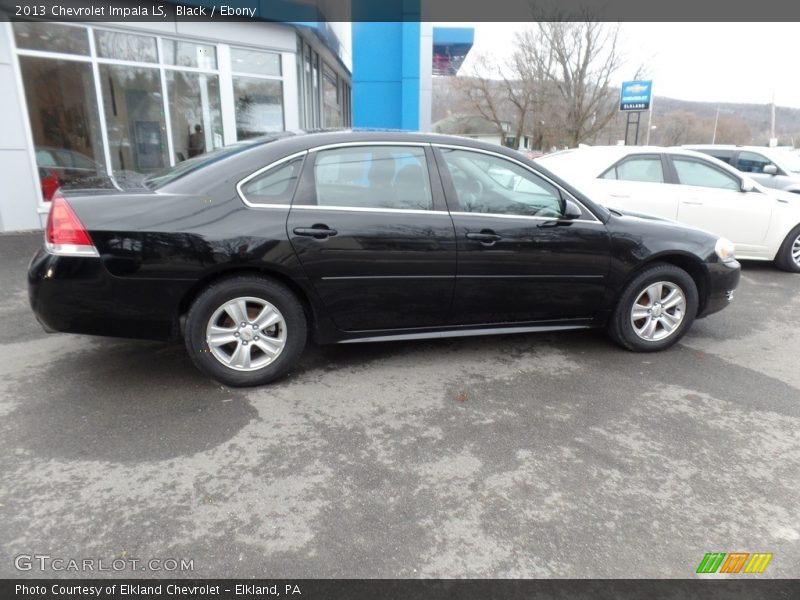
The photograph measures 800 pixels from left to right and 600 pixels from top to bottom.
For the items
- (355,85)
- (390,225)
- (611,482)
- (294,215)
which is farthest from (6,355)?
(355,85)

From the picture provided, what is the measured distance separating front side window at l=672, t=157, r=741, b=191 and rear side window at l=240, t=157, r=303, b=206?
18.9ft

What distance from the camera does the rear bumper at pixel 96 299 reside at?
3.15m

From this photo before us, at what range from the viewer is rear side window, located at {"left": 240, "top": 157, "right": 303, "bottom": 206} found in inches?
135

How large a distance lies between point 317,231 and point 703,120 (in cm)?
8629

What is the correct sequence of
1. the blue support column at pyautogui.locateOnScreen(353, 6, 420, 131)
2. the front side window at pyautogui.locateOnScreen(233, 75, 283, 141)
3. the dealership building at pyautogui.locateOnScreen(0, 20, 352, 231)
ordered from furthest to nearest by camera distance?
the front side window at pyautogui.locateOnScreen(233, 75, 283, 141) < the blue support column at pyautogui.locateOnScreen(353, 6, 420, 131) < the dealership building at pyautogui.locateOnScreen(0, 20, 352, 231)

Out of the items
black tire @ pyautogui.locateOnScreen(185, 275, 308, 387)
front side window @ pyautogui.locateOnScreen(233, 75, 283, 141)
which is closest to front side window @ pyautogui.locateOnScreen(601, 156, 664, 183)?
black tire @ pyautogui.locateOnScreen(185, 275, 308, 387)

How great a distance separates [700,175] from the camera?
7129 millimetres

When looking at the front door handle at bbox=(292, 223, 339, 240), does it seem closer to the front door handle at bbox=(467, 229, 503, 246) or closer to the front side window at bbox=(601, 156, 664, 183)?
the front door handle at bbox=(467, 229, 503, 246)

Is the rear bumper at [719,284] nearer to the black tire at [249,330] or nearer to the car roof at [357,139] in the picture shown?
the car roof at [357,139]

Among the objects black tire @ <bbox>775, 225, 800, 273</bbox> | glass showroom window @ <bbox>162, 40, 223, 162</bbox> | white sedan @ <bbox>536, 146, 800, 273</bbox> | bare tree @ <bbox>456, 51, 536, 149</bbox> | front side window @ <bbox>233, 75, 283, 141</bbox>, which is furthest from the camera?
A: bare tree @ <bbox>456, 51, 536, 149</bbox>

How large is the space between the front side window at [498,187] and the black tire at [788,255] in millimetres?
5385

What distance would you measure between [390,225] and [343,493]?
177 centimetres

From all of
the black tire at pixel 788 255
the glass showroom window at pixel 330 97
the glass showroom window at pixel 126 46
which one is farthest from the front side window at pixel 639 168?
the glass showroom window at pixel 330 97

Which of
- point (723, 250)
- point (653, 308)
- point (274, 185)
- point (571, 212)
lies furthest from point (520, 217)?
point (723, 250)
